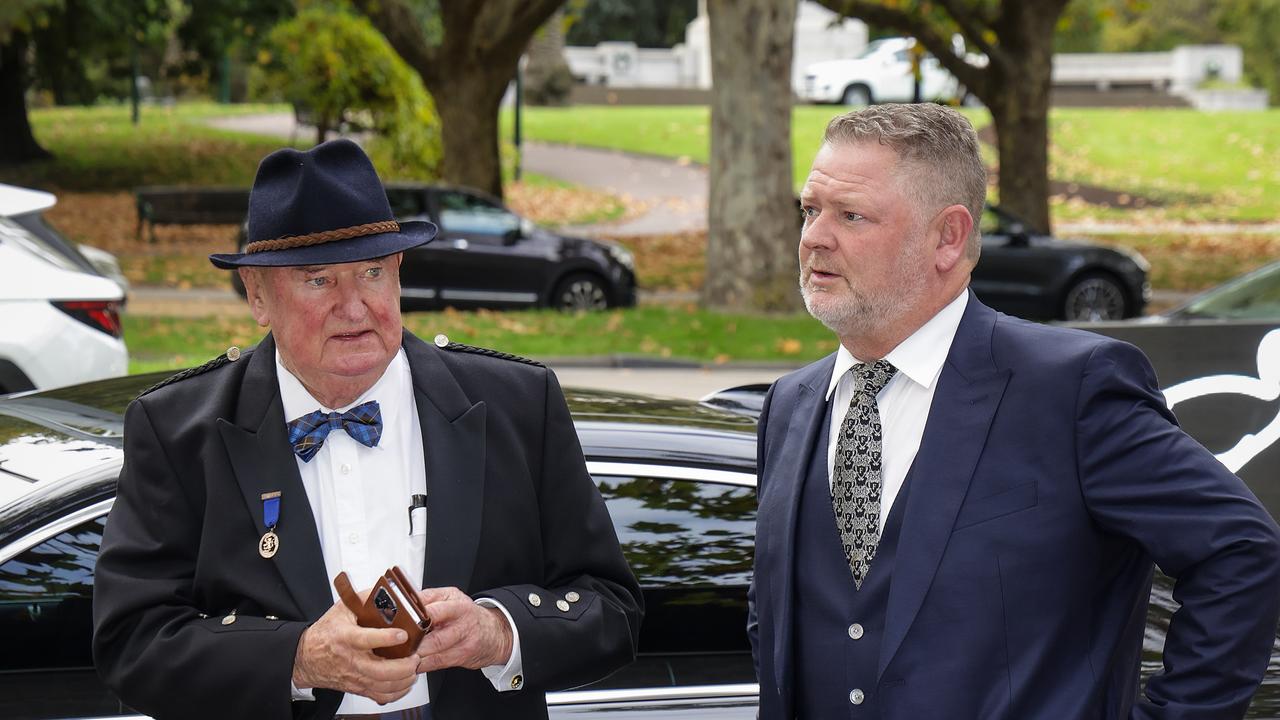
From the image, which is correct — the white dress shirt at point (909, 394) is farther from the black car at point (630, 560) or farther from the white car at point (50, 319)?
the white car at point (50, 319)

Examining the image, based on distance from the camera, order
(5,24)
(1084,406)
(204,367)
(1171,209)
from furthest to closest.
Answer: (1171,209)
(5,24)
(204,367)
(1084,406)

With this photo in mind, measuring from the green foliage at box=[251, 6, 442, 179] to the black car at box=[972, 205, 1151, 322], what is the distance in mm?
12193

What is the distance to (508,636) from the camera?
2.64m

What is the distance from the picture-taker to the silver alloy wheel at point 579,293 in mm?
17281

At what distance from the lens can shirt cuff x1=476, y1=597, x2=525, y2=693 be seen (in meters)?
2.65

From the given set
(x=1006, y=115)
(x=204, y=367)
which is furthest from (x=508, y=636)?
(x=1006, y=115)

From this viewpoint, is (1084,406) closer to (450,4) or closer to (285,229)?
(285,229)

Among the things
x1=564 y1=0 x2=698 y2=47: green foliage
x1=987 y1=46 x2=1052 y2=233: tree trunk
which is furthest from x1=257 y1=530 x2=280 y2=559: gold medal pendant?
x1=564 y1=0 x2=698 y2=47: green foliage

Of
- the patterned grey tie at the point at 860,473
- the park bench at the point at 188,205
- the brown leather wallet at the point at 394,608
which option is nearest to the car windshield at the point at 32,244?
the brown leather wallet at the point at 394,608

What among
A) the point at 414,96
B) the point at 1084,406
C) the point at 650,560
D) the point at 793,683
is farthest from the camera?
the point at 414,96

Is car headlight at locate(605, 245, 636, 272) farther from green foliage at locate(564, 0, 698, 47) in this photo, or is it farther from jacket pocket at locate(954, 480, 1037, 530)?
green foliage at locate(564, 0, 698, 47)

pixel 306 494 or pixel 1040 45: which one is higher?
pixel 1040 45

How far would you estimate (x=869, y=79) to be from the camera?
43.9 meters

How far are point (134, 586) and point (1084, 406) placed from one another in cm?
169
